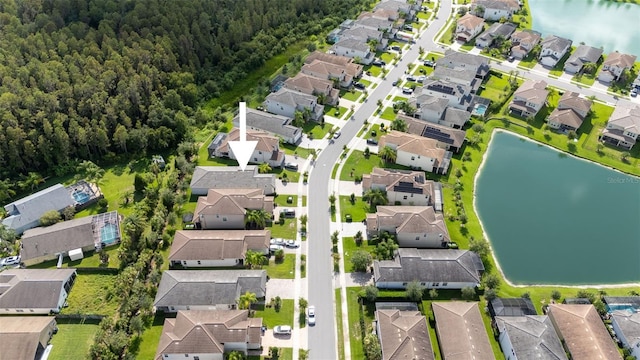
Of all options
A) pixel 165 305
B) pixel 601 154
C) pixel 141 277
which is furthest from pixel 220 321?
pixel 601 154

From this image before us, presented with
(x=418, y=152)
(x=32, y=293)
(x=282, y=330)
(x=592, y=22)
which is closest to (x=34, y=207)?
(x=32, y=293)

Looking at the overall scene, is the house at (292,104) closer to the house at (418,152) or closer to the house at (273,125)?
the house at (273,125)

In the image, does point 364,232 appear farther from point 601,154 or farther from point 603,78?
point 603,78

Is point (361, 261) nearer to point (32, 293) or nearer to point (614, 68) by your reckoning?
point (32, 293)

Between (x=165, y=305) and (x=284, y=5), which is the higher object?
(x=284, y=5)

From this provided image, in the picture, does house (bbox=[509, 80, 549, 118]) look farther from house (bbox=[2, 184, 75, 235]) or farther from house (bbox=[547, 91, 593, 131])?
house (bbox=[2, 184, 75, 235])

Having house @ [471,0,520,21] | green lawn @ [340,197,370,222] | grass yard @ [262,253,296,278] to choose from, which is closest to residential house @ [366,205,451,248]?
green lawn @ [340,197,370,222]
